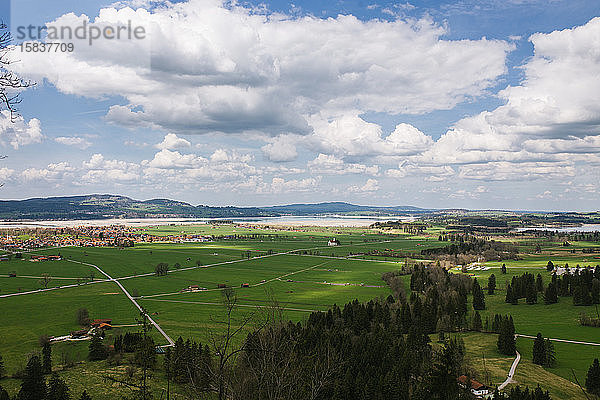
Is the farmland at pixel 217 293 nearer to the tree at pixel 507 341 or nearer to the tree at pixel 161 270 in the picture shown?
the tree at pixel 507 341

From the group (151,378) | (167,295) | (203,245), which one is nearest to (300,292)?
(167,295)

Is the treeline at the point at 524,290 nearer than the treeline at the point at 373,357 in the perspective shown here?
No

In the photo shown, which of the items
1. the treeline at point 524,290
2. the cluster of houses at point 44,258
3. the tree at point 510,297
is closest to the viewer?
the treeline at point 524,290

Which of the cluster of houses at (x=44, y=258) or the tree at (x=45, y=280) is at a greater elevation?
Answer: the cluster of houses at (x=44, y=258)

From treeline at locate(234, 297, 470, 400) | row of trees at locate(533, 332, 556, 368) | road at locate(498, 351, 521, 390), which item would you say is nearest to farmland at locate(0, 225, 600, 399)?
road at locate(498, 351, 521, 390)

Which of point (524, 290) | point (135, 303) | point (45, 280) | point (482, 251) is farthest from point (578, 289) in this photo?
point (45, 280)

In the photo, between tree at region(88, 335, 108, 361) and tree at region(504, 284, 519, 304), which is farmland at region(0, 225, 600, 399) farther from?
tree at region(504, 284, 519, 304)

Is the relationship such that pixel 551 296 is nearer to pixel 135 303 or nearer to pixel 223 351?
pixel 135 303

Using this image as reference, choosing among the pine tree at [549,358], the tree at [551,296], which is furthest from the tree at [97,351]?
the tree at [551,296]
